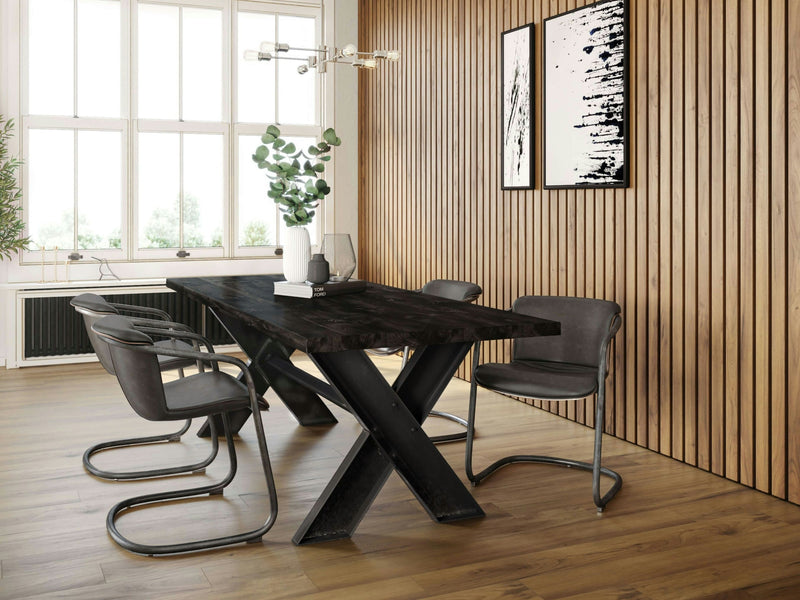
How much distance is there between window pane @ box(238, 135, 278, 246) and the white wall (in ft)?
0.78

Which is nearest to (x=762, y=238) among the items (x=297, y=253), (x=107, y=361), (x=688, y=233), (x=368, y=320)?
(x=688, y=233)

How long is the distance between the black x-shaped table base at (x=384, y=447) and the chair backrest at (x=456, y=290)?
1.22m

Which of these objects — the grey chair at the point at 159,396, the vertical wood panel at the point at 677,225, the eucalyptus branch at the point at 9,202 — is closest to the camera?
the grey chair at the point at 159,396

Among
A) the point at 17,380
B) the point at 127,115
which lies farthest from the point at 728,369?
the point at 127,115

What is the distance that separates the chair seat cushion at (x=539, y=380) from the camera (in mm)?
3766

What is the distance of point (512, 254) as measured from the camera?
5.89 m

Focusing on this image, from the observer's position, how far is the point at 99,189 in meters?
7.42

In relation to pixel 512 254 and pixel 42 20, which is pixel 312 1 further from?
pixel 512 254

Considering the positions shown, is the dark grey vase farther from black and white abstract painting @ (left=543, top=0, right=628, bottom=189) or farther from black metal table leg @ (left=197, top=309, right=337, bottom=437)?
black and white abstract painting @ (left=543, top=0, right=628, bottom=189)

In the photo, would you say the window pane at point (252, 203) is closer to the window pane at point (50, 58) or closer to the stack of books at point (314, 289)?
the window pane at point (50, 58)

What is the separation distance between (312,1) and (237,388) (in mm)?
5520

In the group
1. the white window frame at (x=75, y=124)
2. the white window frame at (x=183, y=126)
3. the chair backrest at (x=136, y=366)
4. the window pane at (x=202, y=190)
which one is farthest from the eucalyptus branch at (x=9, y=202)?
the chair backrest at (x=136, y=366)

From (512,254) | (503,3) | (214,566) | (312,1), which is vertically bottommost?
(214,566)

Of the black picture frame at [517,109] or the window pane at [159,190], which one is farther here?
the window pane at [159,190]
